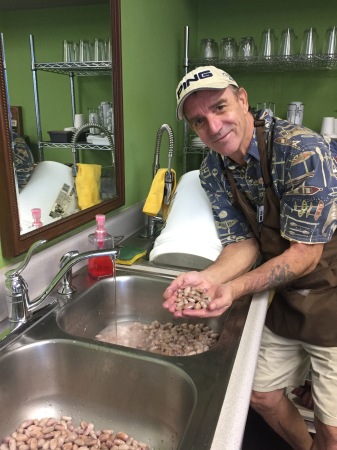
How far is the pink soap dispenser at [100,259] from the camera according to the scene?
1258mm

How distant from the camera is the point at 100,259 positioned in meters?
1.25

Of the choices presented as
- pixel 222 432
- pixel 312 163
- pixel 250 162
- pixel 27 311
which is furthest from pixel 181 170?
pixel 222 432

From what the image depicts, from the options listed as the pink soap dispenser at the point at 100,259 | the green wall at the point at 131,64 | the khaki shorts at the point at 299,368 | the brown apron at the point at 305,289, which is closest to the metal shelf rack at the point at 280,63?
the green wall at the point at 131,64

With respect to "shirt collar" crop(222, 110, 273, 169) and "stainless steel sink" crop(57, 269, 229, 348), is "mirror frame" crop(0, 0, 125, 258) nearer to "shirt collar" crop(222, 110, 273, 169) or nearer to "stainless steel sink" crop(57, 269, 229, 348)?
"stainless steel sink" crop(57, 269, 229, 348)

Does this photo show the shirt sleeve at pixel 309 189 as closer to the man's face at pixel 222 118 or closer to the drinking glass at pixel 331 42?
the man's face at pixel 222 118

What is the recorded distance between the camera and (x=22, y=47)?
1.00m

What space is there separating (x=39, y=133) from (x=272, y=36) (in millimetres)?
1778

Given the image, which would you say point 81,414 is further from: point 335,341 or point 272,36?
point 272,36

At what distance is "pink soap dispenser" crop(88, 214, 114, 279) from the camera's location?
126 centimetres

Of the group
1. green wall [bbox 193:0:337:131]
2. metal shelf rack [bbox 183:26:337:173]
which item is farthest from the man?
green wall [bbox 193:0:337:131]

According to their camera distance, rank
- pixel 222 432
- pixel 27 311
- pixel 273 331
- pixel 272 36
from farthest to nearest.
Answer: pixel 272 36, pixel 273 331, pixel 27 311, pixel 222 432

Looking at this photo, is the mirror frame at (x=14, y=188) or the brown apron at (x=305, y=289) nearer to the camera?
the mirror frame at (x=14, y=188)

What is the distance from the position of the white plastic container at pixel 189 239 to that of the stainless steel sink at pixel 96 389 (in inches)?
19.8

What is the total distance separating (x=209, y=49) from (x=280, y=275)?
1.79m
